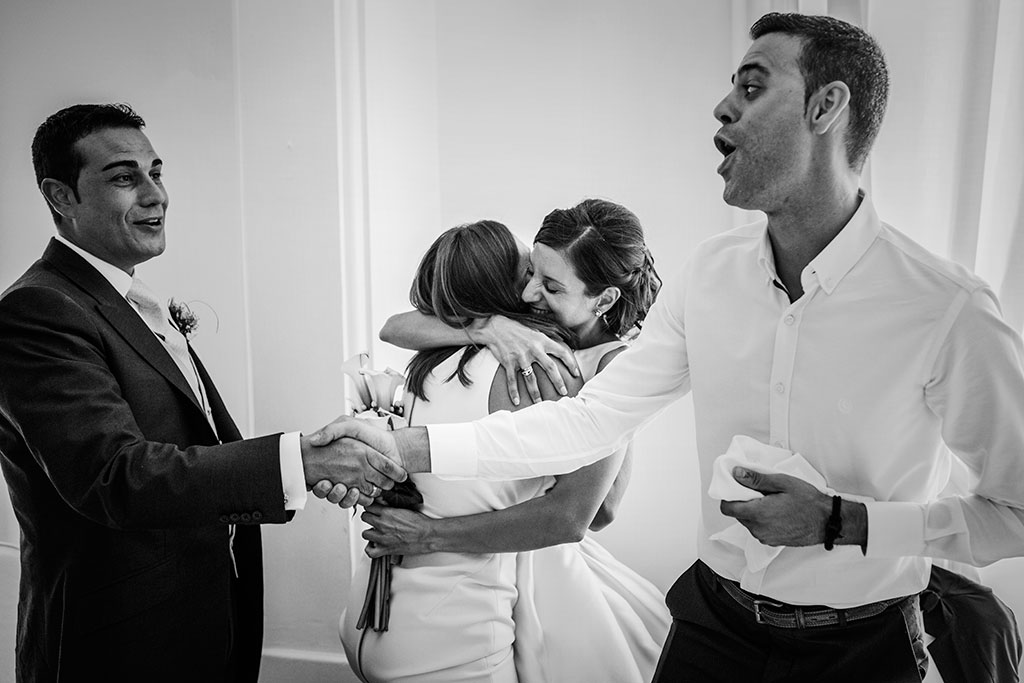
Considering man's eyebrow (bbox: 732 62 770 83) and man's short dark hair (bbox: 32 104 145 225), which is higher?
man's eyebrow (bbox: 732 62 770 83)

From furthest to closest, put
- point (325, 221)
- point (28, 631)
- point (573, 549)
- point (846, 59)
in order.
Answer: point (325, 221) < point (573, 549) < point (28, 631) < point (846, 59)

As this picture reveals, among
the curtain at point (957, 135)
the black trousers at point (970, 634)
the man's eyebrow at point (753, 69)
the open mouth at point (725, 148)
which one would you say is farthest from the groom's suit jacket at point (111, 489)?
the curtain at point (957, 135)

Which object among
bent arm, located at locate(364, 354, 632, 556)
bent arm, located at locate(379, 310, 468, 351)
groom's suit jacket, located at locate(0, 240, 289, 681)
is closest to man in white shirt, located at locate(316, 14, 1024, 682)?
bent arm, located at locate(364, 354, 632, 556)

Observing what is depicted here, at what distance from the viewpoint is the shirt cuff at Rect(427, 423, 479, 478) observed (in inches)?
78.9

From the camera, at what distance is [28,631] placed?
212 centimetres

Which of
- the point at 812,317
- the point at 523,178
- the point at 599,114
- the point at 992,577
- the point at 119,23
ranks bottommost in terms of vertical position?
the point at 992,577

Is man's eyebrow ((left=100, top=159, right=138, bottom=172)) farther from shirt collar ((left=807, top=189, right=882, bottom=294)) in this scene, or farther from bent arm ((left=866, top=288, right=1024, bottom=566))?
bent arm ((left=866, top=288, right=1024, bottom=566))

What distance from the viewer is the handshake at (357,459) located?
2068mm

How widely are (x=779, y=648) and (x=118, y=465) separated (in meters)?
1.38

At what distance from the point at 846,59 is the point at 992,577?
122 centimetres

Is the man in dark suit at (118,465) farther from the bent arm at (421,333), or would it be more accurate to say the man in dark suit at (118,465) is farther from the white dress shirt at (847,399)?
the white dress shirt at (847,399)

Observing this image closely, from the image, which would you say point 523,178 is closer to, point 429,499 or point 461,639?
point 429,499

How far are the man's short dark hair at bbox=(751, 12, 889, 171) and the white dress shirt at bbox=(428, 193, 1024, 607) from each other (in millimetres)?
148

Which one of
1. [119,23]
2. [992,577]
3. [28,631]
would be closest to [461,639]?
[28,631]
